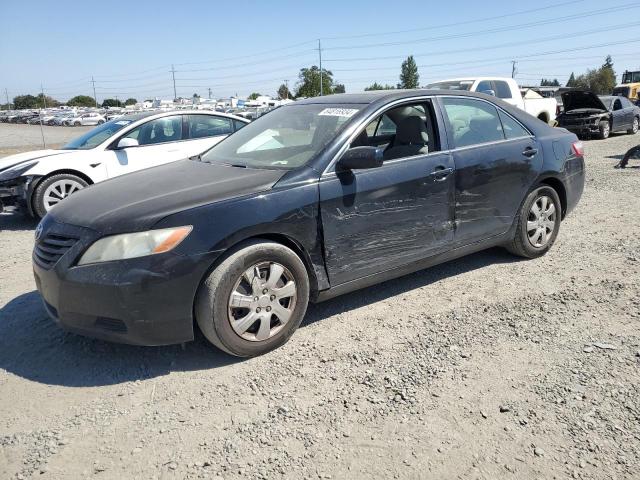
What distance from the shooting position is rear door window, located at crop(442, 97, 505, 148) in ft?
13.9

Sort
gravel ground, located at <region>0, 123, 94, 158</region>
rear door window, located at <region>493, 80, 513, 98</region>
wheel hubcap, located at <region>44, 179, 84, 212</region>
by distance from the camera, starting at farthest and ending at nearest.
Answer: gravel ground, located at <region>0, 123, 94, 158</region> < rear door window, located at <region>493, 80, 513, 98</region> < wheel hubcap, located at <region>44, 179, 84, 212</region>

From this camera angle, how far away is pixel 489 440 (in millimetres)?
2461

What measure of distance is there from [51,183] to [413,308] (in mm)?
5397

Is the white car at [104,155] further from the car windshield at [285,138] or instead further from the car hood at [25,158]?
the car windshield at [285,138]

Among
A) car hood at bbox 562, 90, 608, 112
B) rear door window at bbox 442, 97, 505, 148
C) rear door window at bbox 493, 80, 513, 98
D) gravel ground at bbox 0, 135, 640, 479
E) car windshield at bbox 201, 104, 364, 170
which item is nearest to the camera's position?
gravel ground at bbox 0, 135, 640, 479

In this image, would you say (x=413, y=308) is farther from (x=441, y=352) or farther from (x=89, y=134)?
(x=89, y=134)

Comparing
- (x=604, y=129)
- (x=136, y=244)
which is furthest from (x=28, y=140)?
(x=136, y=244)

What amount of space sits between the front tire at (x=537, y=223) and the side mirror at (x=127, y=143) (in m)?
5.15

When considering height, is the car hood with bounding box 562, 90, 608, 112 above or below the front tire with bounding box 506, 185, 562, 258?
above

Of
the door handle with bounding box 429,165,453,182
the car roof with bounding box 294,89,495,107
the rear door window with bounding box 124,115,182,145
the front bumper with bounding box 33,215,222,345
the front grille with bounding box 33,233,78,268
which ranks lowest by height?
the front bumper with bounding box 33,215,222,345

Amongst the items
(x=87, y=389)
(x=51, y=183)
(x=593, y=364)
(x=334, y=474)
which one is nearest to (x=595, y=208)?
(x=593, y=364)

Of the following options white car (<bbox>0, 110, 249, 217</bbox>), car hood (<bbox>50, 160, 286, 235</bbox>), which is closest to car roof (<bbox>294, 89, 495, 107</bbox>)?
car hood (<bbox>50, 160, 286, 235</bbox>)

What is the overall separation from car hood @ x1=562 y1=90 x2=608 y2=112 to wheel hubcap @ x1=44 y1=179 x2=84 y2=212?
1473cm

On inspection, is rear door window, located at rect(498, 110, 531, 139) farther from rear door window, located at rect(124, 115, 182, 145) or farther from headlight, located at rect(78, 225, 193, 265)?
rear door window, located at rect(124, 115, 182, 145)
